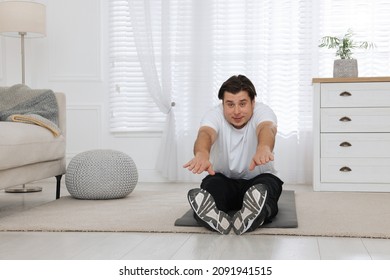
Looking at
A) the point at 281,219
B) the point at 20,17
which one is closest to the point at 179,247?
the point at 281,219

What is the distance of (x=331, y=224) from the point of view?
8.78 feet

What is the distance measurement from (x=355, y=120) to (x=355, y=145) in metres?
0.16

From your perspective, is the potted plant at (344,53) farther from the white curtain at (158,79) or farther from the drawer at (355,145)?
the white curtain at (158,79)

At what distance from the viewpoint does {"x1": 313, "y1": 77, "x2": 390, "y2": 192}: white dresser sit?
13.7ft

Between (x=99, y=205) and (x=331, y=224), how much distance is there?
128cm

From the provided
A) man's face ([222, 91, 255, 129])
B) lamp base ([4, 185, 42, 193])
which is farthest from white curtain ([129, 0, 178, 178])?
man's face ([222, 91, 255, 129])

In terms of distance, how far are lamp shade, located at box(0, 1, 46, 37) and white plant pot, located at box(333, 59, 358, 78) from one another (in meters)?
2.10

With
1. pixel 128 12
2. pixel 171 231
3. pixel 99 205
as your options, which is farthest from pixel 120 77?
pixel 171 231

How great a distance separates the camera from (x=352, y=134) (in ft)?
13.8

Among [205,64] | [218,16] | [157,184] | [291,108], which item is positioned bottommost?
[157,184]

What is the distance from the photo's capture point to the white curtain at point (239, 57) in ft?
15.5

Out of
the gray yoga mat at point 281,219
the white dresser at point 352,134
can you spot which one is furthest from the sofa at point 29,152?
the white dresser at point 352,134

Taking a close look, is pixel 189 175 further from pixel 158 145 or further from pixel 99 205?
pixel 99 205

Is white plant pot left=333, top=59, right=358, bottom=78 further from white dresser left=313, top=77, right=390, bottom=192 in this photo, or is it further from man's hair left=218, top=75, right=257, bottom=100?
man's hair left=218, top=75, right=257, bottom=100
